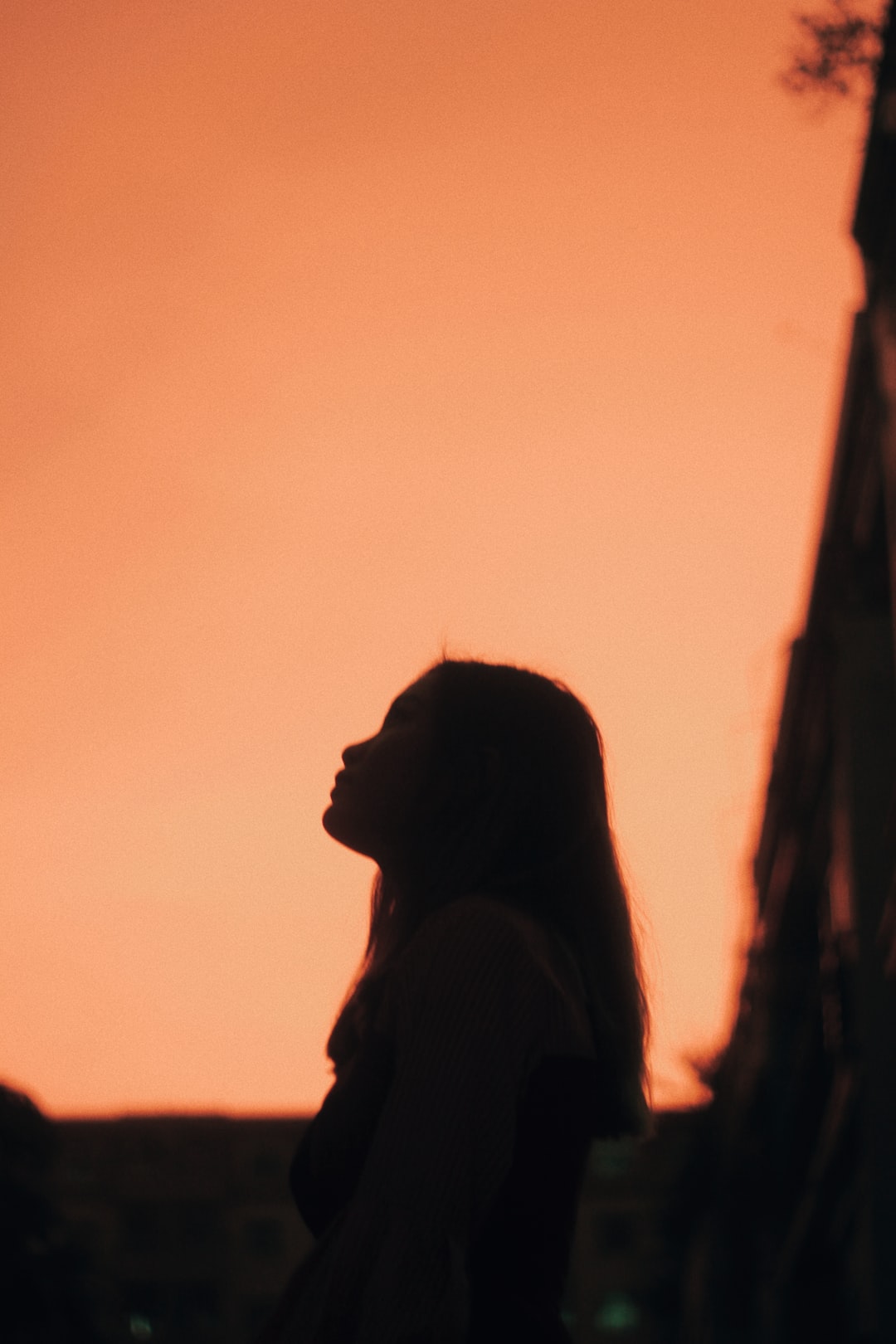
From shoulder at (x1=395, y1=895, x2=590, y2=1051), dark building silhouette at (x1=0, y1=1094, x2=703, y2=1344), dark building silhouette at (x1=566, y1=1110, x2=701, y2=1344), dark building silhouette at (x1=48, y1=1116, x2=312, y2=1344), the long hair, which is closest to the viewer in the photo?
shoulder at (x1=395, y1=895, x2=590, y2=1051)

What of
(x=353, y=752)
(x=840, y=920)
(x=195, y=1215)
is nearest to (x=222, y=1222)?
(x=195, y=1215)

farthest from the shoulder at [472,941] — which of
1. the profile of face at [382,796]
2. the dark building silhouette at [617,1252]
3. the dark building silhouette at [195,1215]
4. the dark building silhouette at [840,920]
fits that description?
the dark building silhouette at [195,1215]

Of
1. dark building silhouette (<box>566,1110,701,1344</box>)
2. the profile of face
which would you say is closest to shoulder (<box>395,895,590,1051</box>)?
the profile of face

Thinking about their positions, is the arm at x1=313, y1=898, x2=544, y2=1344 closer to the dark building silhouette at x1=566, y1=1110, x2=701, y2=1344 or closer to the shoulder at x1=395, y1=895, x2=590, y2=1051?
the shoulder at x1=395, y1=895, x2=590, y2=1051

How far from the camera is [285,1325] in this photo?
198 centimetres

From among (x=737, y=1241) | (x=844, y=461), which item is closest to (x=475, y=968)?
(x=844, y=461)

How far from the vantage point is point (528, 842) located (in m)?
2.43

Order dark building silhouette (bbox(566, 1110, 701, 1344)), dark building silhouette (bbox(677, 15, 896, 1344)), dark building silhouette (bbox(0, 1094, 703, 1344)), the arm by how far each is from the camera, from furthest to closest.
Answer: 1. dark building silhouette (bbox(0, 1094, 703, 1344))
2. dark building silhouette (bbox(566, 1110, 701, 1344))
3. dark building silhouette (bbox(677, 15, 896, 1344))
4. the arm

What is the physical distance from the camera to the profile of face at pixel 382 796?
2465mm

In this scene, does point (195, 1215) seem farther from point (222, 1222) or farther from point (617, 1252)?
point (617, 1252)

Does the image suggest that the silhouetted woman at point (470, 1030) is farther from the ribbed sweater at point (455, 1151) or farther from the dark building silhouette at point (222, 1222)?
the dark building silhouette at point (222, 1222)

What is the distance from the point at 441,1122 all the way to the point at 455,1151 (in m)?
0.04

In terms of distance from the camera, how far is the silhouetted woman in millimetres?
1919

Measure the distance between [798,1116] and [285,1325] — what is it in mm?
22595
